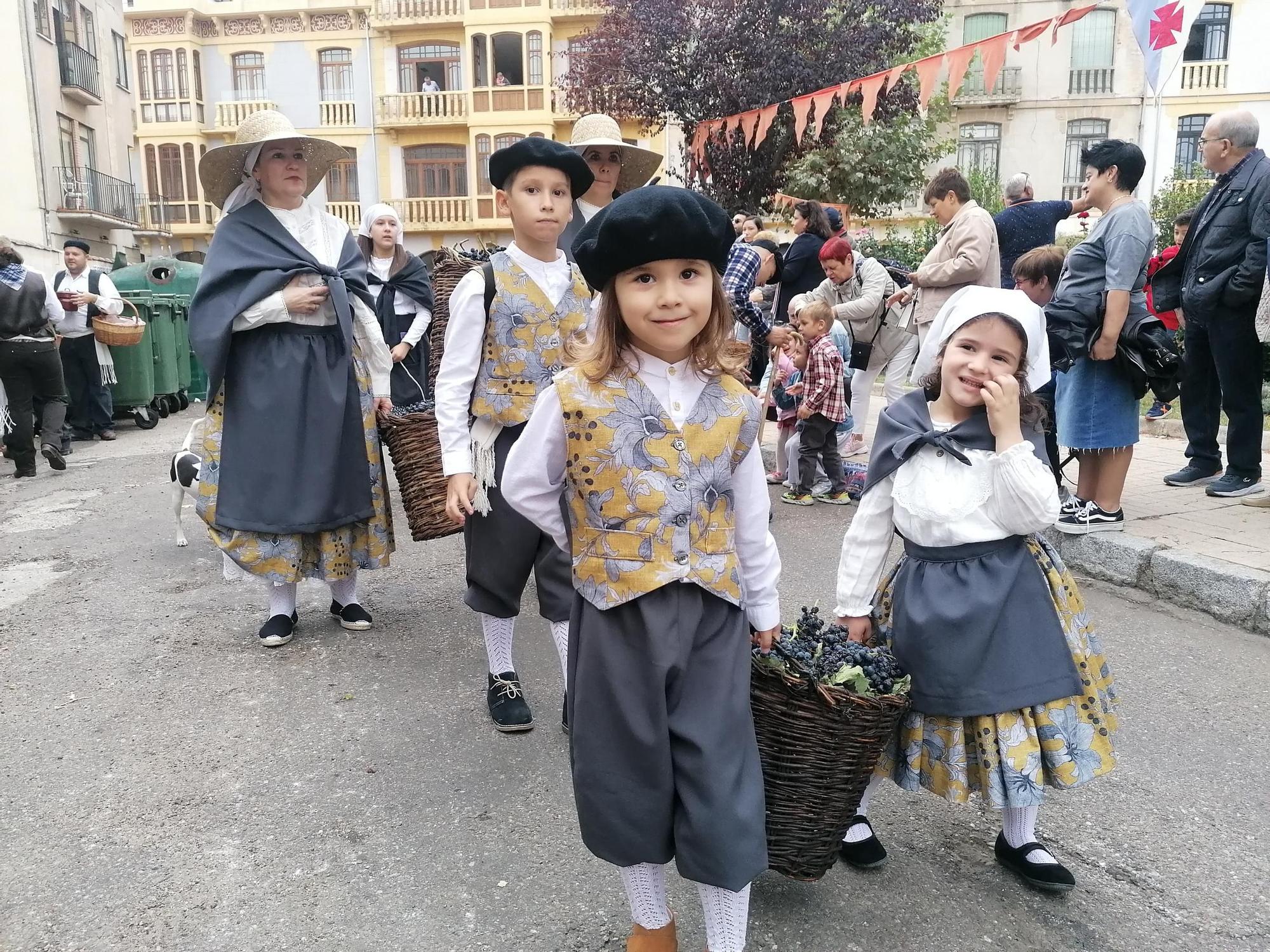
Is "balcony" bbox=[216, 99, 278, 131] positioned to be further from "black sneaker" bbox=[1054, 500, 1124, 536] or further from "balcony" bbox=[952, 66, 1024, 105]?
"black sneaker" bbox=[1054, 500, 1124, 536]

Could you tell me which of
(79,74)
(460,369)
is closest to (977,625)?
(460,369)

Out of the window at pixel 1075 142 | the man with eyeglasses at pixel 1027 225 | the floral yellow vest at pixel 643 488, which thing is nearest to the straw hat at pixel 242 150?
the floral yellow vest at pixel 643 488

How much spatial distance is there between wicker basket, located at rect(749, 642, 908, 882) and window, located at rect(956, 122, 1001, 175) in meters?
31.5

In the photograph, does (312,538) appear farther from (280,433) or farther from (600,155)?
(600,155)

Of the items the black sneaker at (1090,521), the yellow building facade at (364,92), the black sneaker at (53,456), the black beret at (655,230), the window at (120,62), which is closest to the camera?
the black beret at (655,230)

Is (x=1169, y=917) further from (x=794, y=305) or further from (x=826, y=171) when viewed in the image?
(x=826, y=171)

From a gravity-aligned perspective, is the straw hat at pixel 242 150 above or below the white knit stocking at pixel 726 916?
above

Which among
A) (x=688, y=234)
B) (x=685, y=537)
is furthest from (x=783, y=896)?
(x=688, y=234)

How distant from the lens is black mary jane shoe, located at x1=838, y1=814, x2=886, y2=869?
263 centimetres

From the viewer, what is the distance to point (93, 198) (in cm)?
2686

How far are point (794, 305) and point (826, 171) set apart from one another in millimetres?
12978

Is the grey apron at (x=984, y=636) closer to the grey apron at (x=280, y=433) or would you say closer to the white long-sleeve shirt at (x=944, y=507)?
the white long-sleeve shirt at (x=944, y=507)

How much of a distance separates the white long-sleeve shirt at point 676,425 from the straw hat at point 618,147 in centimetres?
186

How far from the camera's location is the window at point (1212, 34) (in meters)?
28.2
